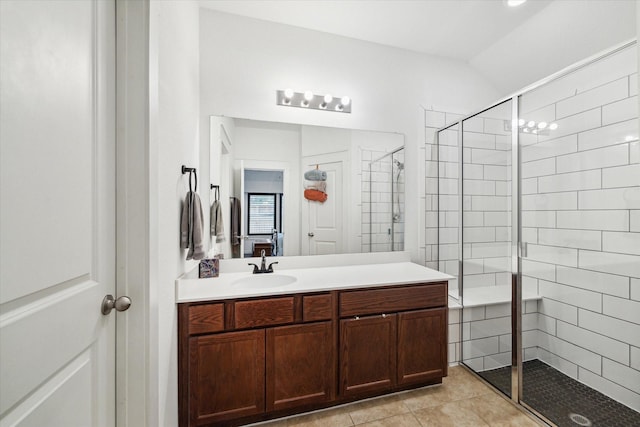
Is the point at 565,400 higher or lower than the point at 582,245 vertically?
lower

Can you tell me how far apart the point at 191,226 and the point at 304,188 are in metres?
0.96

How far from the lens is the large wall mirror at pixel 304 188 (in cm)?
207

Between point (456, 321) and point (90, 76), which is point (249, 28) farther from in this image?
point (456, 321)

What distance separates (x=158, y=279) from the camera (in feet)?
3.65

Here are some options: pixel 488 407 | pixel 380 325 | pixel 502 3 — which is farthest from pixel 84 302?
pixel 502 3

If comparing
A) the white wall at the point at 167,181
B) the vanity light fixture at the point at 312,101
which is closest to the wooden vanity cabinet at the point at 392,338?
the white wall at the point at 167,181

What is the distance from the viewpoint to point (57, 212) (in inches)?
27.7

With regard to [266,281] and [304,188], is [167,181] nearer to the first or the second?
[266,281]

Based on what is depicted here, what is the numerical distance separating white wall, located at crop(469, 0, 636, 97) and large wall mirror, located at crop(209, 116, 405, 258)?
46.4 inches

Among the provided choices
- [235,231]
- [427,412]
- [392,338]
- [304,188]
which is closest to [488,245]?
[392,338]

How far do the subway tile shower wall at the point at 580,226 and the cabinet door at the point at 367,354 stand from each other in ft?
3.02

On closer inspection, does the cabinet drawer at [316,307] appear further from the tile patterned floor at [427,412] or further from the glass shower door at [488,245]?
the glass shower door at [488,245]

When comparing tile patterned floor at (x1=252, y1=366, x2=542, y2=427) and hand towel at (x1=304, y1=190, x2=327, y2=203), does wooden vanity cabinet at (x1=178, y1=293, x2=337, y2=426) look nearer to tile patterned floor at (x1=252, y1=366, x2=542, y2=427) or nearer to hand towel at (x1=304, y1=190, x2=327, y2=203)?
tile patterned floor at (x1=252, y1=366, x2=542, y2=427)

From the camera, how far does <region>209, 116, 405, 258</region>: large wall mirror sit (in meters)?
2.07
